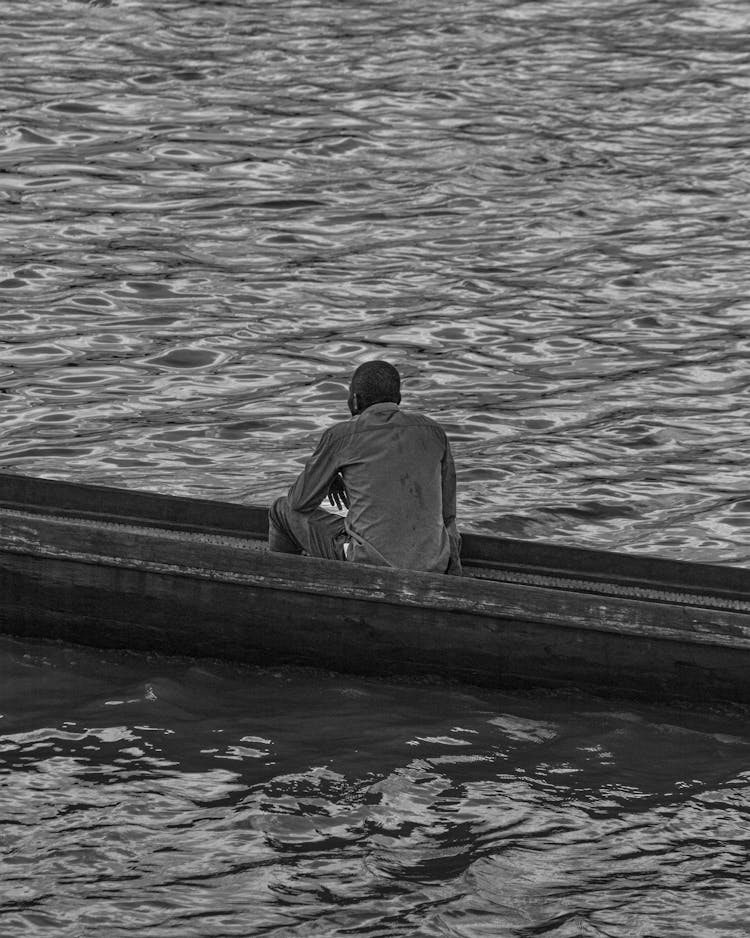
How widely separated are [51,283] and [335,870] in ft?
29.1

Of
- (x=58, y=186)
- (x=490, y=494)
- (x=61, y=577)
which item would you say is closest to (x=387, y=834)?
(x=61, y=577)

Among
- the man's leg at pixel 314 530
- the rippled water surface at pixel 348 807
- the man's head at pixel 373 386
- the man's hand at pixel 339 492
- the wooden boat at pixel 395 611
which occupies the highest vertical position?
the man's head at pixel 373 386

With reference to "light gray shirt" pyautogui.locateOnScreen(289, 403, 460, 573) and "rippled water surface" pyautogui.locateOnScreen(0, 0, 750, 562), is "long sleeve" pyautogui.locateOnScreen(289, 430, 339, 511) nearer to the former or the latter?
"light gray shirt" pyautogui.locateOnScreen(289, 403, 460, 573)

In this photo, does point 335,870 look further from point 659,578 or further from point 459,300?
point 459,300

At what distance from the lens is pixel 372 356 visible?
12539mm

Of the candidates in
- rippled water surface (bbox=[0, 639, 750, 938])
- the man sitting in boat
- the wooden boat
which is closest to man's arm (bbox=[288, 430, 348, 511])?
the man sitting in boat

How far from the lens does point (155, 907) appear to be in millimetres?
5508

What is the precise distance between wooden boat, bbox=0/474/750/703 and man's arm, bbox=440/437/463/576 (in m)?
0.32

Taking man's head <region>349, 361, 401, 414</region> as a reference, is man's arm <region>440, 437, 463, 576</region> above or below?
below

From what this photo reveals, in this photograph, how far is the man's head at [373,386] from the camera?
732cm

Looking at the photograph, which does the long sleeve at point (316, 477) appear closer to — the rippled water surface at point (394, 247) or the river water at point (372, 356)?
the river water at point (372, 356)

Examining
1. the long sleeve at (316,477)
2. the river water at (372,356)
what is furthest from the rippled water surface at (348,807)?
the long sleeve at (316,477)

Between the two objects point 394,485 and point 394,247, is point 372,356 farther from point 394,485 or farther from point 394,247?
point 394,485

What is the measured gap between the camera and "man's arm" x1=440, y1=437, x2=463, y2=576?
7496 mm
